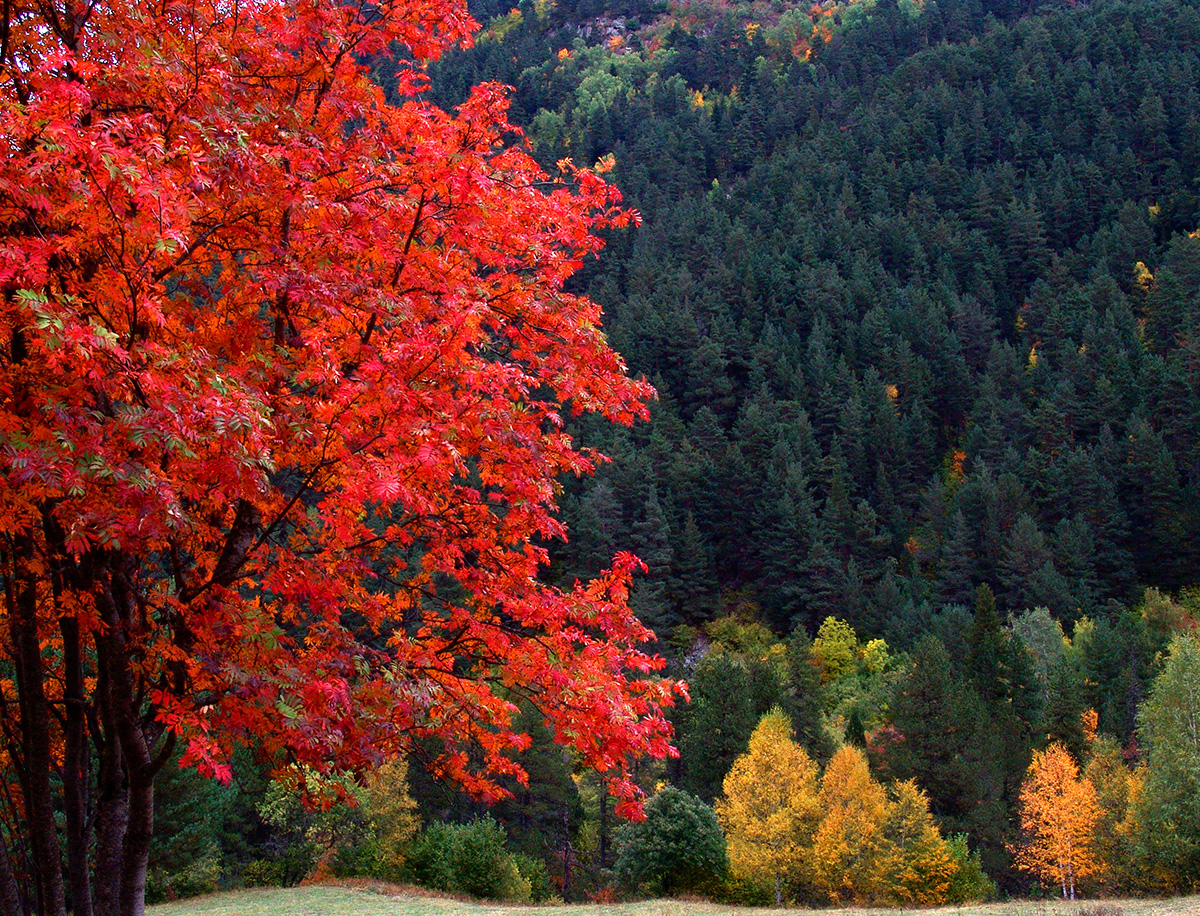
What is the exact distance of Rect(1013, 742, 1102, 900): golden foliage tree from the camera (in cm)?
3647

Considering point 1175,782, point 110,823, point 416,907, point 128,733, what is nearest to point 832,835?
point 1175,782

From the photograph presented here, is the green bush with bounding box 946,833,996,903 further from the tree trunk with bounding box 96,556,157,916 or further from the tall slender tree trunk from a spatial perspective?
the tree trunk with bounding box 96,556,157,916

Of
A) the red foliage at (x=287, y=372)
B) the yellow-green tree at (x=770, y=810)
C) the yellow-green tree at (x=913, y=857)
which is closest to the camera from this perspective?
the red foliage at (x=287, y=372)

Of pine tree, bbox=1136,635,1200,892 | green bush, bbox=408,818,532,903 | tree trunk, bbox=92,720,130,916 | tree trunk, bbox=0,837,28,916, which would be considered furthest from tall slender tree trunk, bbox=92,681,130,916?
pine tree, bbox=1136,635,1200,892

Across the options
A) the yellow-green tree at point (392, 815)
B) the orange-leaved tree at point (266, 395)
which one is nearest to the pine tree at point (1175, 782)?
the yellow-green tree at point (392, 815)

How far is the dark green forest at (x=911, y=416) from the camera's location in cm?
4303

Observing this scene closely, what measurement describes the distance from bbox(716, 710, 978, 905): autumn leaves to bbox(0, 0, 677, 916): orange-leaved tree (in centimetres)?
3182

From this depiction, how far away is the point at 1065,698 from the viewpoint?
4428 cm

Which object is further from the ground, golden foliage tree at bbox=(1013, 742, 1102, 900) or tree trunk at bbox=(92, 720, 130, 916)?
tree trunk at bbox=(92, 720, 130, 916)

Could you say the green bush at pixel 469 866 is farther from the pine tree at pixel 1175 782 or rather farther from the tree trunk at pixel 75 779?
the tree trunk at pixel 75 779

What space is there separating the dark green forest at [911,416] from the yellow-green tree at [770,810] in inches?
60.7

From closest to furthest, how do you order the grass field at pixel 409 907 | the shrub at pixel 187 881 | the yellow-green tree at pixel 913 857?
the grass field at pixel 409 907, the shrub at pixel 187 881, the yellow-green tree at pixel 913 857

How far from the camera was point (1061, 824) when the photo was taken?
3675cm

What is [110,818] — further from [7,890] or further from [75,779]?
[7,890]
